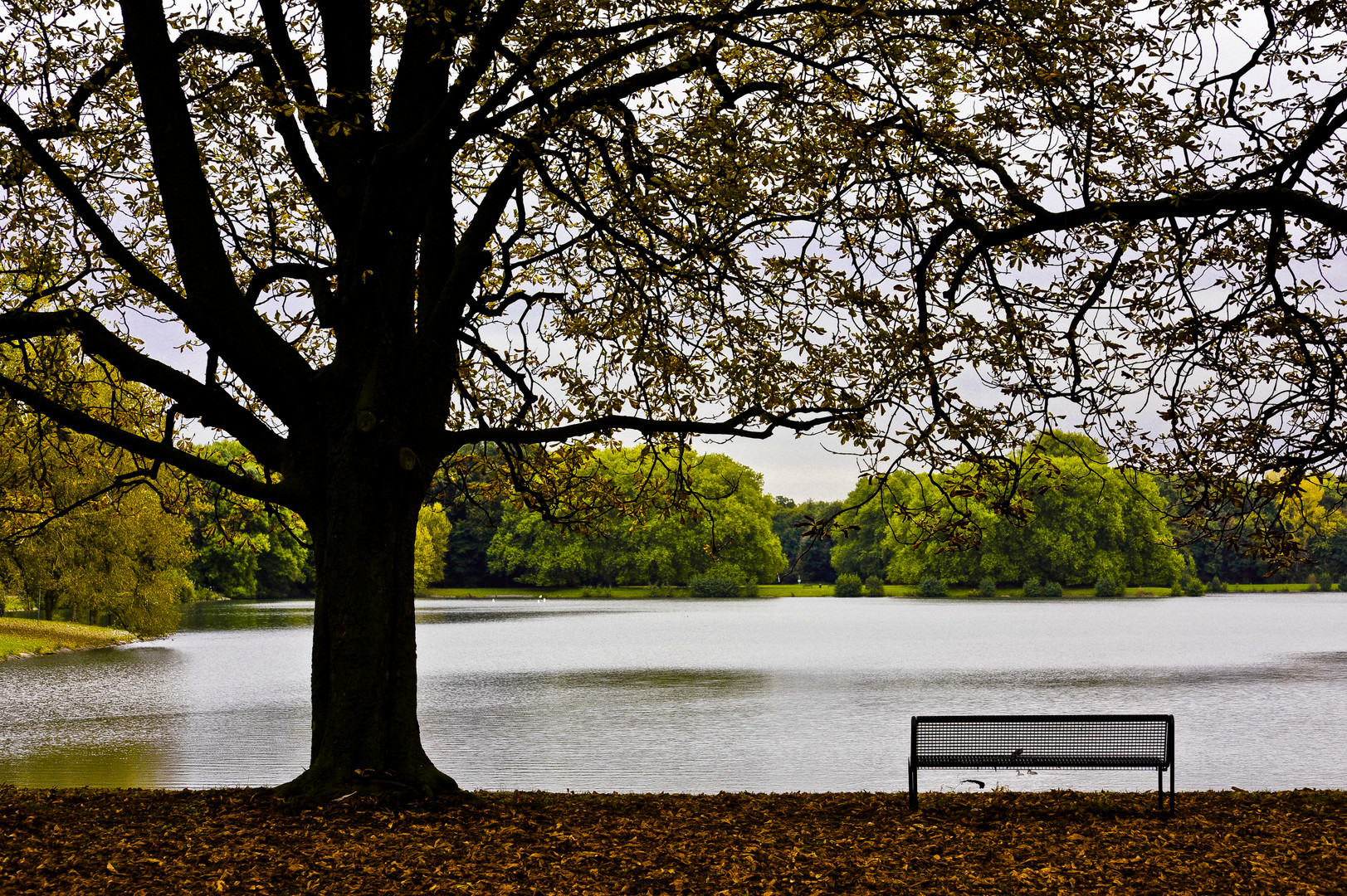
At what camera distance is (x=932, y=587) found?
301ft

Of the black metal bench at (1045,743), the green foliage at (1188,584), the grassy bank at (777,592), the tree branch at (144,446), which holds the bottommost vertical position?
the grassy bank at (777,592)

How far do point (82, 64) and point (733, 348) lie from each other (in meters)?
6.68

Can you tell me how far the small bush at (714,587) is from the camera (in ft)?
304

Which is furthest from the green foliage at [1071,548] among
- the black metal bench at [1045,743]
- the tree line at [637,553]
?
the black metal bench at [1045,743]

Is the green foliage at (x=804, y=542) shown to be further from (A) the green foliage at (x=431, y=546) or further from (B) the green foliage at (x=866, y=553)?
(A) the green foliage at (x=431, y=546)

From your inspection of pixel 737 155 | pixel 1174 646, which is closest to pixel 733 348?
pixel 737 155

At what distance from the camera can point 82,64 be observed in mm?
10734

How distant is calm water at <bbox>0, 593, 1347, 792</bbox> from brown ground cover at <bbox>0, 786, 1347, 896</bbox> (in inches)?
190

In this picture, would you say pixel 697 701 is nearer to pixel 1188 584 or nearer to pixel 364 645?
pixel 364 645

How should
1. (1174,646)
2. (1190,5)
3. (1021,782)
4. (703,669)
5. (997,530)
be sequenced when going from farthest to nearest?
(997,530), (1174,646), (703,669), (1021,782), (1190,5)

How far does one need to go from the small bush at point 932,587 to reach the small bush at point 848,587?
21.7 ft

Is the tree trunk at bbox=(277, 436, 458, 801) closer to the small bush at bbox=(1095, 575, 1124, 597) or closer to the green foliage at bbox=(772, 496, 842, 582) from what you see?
the small bush at bbox=(1095, 575, 1124, 597)

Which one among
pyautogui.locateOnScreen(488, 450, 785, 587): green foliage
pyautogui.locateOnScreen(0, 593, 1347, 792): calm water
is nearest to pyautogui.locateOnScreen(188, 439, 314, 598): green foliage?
pyautogui.locateOnScreen(488, 450, 785, 587): green foliage

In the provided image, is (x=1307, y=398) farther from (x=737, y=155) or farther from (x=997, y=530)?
(x=997, y=530)
